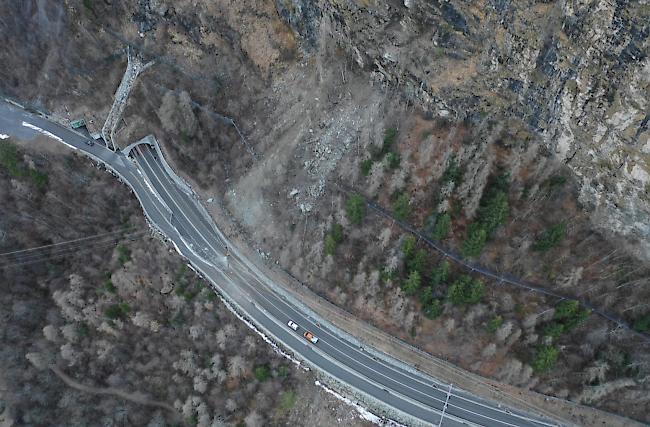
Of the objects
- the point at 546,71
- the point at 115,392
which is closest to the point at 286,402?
the point at 115,392

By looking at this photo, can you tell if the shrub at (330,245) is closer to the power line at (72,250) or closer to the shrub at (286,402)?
the shrub at (286,402)

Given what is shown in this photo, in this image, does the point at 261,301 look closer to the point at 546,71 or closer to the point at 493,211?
the point at 493,211

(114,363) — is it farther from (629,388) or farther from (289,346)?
(629,388)

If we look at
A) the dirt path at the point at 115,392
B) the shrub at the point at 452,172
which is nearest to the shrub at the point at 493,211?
the shrub at the point at 452,172

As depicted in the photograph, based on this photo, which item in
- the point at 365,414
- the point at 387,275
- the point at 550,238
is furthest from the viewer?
the point at 365,414

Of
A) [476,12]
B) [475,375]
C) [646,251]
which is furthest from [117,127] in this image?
[646,251]

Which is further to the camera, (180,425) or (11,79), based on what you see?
(11,79)
